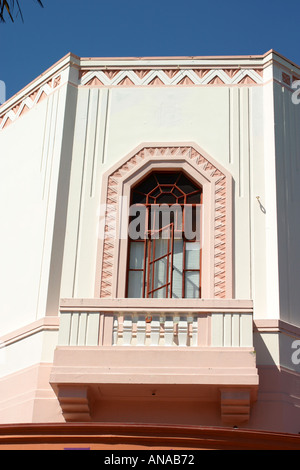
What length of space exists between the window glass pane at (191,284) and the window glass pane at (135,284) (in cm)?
64

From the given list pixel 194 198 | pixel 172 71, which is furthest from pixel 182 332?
pixel 172 71

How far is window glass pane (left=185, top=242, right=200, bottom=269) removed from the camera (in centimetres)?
1319

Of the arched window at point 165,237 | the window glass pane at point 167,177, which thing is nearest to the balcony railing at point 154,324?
the arched window at point 165,237

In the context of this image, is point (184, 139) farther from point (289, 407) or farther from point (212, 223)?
point (289, 407)

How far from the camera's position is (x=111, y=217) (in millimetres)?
13344

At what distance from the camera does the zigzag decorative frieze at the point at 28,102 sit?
48.0ft

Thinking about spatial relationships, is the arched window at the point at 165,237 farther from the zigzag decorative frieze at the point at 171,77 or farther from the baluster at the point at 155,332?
the zigzag decorative frieze at the point at 171,77

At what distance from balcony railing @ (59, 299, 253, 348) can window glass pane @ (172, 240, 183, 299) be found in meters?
1.11

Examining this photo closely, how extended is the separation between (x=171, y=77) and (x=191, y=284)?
3.44 meters

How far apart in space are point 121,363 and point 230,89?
493cm

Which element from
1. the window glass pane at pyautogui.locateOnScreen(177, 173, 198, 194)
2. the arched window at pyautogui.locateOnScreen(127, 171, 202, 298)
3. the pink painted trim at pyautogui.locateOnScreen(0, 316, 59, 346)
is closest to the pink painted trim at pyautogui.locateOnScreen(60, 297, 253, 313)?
the pink painted trim at pyautogui.locateOnScreen(0, 316, 59, 346)
